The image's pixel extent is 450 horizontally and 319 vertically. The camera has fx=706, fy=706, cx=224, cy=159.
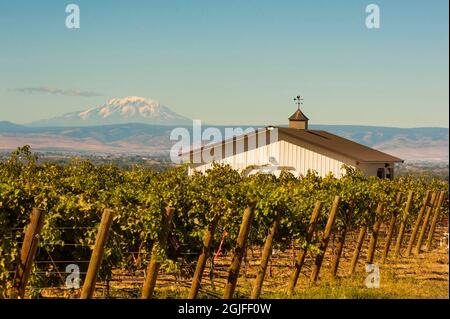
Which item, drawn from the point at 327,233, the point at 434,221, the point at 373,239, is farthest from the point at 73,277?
the point at 434,221

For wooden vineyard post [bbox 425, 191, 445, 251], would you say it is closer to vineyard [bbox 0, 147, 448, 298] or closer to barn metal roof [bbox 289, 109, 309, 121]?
vineyard [bbox 0, 147, 448, 298]

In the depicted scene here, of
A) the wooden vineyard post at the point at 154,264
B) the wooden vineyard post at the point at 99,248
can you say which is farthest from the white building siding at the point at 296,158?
the wooden vineyard post at the point at 99,248

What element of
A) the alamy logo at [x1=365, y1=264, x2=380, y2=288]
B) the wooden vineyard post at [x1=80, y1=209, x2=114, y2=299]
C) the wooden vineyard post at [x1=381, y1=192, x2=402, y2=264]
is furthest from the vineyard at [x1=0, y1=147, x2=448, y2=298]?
the wooden vineyard post at [x1=381, y1=192, x2=402, y2=264]

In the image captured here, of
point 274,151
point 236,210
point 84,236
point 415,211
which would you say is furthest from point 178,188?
point 274,151

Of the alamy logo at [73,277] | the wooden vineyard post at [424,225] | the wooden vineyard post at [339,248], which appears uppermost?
the alamy logo at [73,277]

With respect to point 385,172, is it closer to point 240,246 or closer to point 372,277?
point 372,277

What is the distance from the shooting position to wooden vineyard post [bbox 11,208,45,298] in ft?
33.0

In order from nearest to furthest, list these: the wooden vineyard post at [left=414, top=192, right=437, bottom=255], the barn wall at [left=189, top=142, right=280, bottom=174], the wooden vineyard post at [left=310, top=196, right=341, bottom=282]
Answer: the wooden vineyard post at [left=310, top=196, right=341, bottom=282], the wooden vineyard post at [left=414, top=192, right=437, bottom=255], the barn wall at [left=189, top=142, right=280, bottom=174]

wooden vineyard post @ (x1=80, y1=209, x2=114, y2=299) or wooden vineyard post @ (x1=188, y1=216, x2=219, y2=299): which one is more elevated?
wooden vineyard post @ (x1=80, y1=209, x2=114, y2=299)

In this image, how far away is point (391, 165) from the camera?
160 feet

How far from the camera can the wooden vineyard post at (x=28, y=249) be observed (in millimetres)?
10055

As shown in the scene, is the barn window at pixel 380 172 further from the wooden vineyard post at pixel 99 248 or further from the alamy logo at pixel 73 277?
the wooden vineyard post at pixel 99 248
